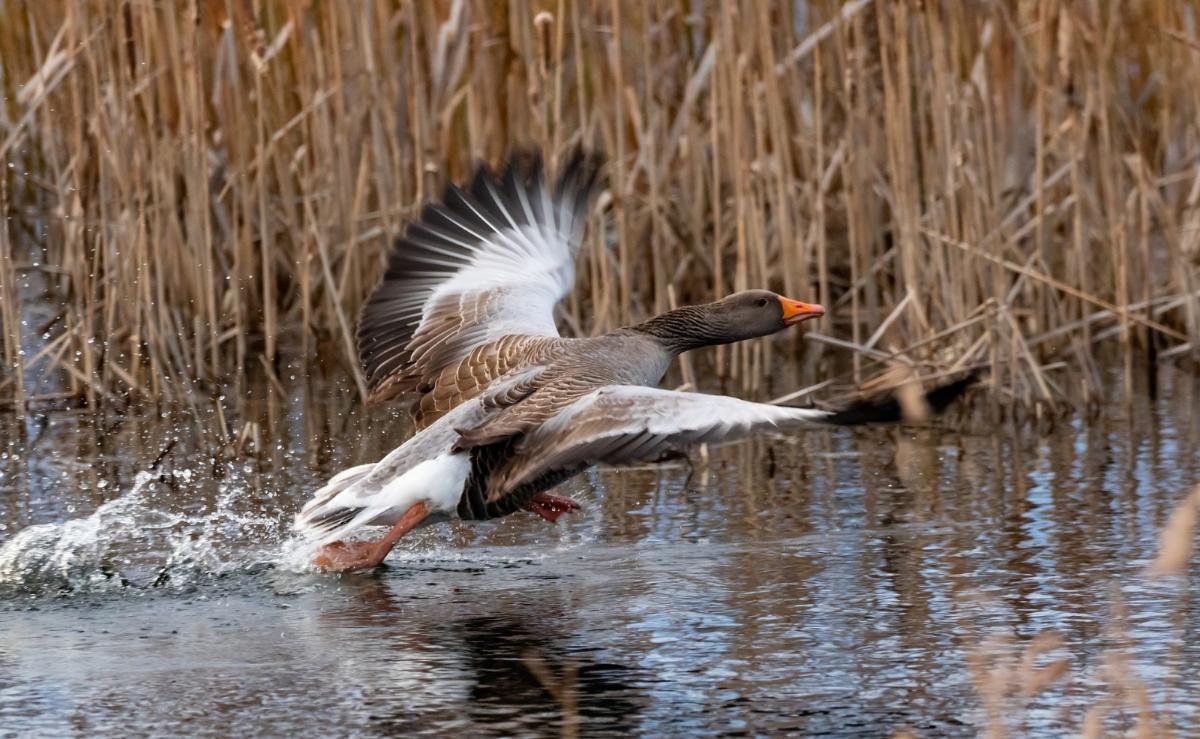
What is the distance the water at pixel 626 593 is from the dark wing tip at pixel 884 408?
663mm

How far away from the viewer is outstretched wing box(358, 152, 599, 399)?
7.74m

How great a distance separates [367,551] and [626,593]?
41.9 inches

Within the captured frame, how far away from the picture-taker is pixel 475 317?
307 inches

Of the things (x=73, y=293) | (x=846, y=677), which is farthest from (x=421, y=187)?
(x=846, y=677)

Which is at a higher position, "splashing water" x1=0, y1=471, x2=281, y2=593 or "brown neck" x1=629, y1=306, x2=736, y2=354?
"brown neck" x1=629, y1=306, x2=736, y2=354

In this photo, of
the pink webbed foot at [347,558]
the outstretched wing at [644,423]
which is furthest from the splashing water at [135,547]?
the outstretched wing at [644,423]

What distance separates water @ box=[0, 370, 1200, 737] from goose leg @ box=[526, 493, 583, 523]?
17 centimetres

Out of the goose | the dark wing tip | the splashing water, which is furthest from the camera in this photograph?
the splashing water

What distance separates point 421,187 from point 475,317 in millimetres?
2355

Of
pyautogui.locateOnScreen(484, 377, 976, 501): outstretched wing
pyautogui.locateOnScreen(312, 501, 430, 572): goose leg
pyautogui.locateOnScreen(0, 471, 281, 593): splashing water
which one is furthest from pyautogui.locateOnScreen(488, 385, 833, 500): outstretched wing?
pyautogui.locateOnScreen(0, 471, 281, 593): splashing water

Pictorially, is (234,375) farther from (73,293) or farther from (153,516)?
(153,516)

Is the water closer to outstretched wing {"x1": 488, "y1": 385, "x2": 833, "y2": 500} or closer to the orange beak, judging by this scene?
outstretched wing {"x1": 488, "y1": 385, "x2": 833, "y2": 500}

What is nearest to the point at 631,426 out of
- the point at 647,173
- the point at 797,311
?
the point at 797,311

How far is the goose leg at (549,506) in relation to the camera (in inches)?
268
